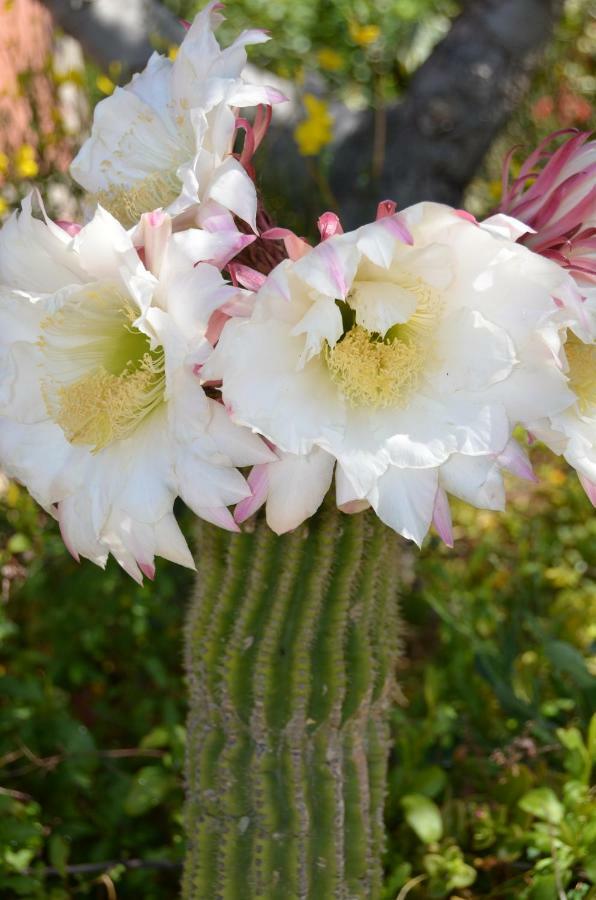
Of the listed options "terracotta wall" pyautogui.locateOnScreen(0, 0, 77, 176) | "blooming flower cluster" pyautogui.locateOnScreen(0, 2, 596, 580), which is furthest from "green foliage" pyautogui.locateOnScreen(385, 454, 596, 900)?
"terracotta wall" pyautogui.locateOnScreen(0, 0, 77, 176)

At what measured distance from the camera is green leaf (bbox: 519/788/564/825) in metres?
1.41

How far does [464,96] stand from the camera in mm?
2201

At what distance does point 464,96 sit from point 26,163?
98 cm

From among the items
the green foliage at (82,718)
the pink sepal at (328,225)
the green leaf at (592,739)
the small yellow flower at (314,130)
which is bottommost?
the green foliage at (82,718)

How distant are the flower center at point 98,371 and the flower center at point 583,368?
0.40 metres

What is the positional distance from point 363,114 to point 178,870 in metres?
1.76

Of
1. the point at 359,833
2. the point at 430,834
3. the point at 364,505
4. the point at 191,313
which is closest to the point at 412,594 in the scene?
the point at 430,834

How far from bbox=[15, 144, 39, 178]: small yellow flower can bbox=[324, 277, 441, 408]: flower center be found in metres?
1.55

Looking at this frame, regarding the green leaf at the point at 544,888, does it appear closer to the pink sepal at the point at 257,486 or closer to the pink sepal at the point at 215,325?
the pink sepal at the point at 257,486

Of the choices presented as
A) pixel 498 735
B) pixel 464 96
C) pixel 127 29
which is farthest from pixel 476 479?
pixel 127 29

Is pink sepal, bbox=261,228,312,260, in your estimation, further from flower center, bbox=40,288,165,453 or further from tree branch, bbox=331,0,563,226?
tree branch, bbox=331,0,563,226

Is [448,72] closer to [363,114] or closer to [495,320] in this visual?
[363,114]

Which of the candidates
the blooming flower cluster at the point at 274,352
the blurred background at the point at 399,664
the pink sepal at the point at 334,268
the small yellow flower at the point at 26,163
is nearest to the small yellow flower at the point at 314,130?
the blurred background at the point at 399,664

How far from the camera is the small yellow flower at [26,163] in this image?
2.26 metres
